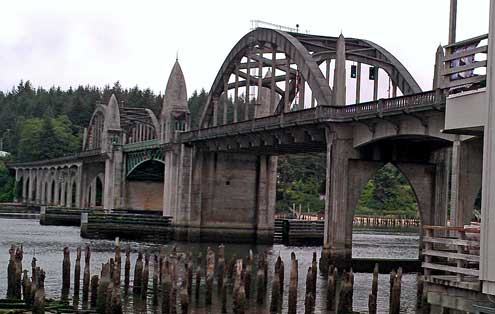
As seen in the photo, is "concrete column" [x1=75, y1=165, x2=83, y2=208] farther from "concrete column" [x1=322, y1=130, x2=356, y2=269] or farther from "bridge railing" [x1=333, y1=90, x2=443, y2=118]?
"bridge railing" [x1=333, y1=90, x2=443, y2=118]

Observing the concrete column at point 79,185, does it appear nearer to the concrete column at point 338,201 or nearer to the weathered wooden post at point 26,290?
the concrete column at point 338,201

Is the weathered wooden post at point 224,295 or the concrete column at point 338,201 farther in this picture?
the concrete column at point 338,201

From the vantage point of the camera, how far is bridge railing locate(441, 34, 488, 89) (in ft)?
64.3

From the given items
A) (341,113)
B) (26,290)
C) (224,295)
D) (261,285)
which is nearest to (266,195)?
(341,113)

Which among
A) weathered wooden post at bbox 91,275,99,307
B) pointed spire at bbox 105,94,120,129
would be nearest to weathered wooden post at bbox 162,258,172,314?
weathered wooden post at bbox 91,275,99,307

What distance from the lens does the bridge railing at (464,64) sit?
19594 mm

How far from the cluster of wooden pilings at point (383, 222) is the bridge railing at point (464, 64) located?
15264 cm

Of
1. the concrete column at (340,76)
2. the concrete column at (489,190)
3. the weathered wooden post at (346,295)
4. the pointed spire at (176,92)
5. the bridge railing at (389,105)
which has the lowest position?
the weathered wooden post at (346,295)

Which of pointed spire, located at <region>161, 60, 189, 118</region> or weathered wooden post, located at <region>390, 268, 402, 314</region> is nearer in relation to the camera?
weathered wooden post, located at <region>390, 268, 402, 314</region>

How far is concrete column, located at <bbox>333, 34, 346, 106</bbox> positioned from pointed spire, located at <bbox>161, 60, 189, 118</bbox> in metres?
46.4

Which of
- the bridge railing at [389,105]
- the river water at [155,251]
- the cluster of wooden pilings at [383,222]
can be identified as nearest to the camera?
the river water at [155,251]

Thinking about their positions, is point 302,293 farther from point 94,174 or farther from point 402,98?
point 94,174

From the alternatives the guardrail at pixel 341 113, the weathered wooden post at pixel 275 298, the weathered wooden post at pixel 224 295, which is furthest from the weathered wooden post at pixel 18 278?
the guardrail at pixel 341 113

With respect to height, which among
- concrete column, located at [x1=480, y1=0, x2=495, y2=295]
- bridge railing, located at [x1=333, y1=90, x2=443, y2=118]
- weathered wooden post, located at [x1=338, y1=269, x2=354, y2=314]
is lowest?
→ weathered wooden post, located at [x1=338, y1=269, x2=354, y2=314]
